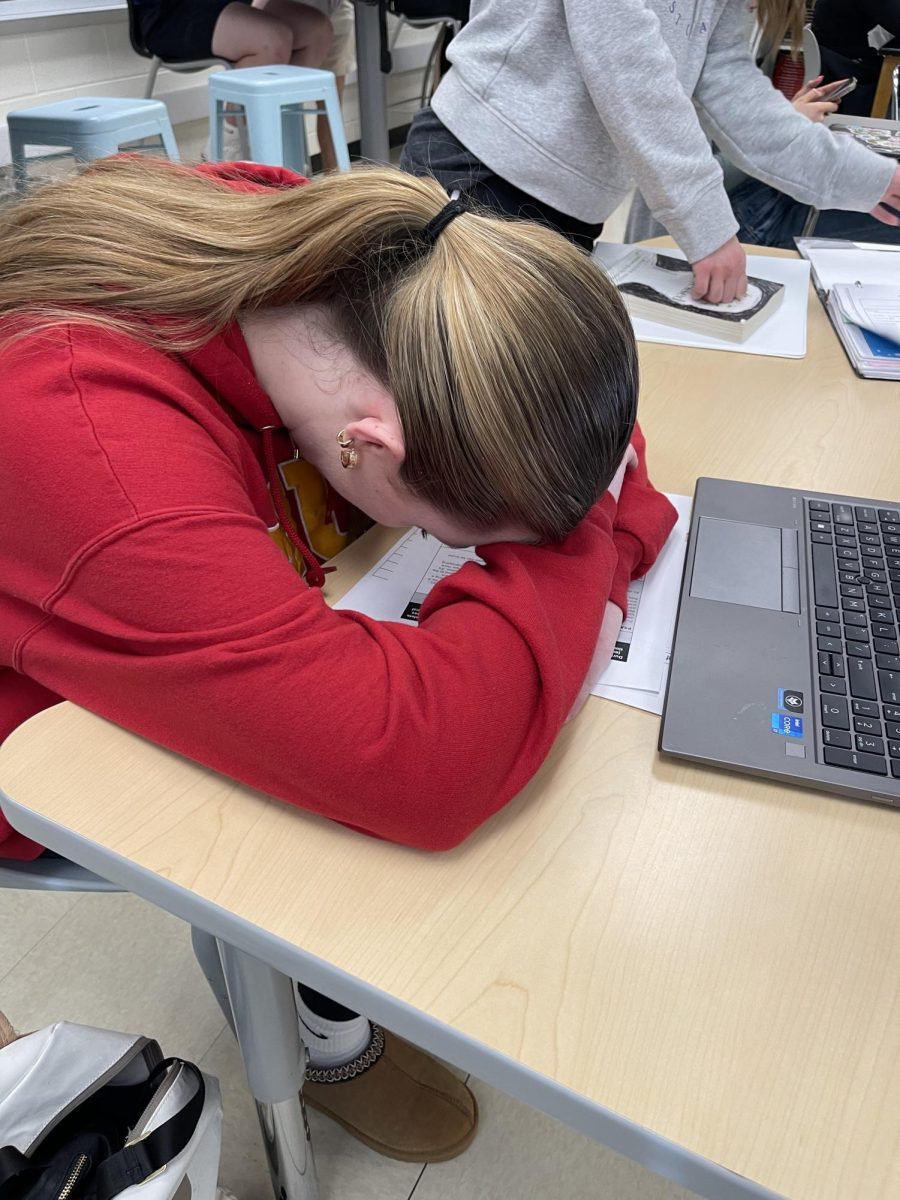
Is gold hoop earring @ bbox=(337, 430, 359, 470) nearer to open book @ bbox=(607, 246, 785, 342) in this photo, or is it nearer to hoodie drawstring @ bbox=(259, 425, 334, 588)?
hoodie drawstring @ bbox=(259, 425, 334, 588)

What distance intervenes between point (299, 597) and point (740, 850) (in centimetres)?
28

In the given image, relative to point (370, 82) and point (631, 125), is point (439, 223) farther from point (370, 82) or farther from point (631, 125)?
point (370, 82)

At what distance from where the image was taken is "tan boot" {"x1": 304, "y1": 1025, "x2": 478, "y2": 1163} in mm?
959

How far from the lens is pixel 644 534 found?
0.71 metres

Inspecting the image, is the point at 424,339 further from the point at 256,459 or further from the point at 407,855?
the point at 407,855

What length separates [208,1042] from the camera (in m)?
1.07

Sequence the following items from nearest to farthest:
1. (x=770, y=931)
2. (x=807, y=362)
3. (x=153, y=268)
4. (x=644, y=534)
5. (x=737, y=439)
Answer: (x=770, y=931), (x=153, y=268), (x=644, y=534), (x=737, y=439), (x=807, y=362)

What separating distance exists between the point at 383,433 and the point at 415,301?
0.08m

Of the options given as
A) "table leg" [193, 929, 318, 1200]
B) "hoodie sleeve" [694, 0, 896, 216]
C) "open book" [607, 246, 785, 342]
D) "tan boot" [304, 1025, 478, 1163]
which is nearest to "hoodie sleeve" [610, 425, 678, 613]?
"table leg" [193, 929, 318, 1200]

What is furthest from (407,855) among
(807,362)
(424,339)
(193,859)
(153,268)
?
(807,362)

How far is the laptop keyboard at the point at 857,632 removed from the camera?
548 millimetres

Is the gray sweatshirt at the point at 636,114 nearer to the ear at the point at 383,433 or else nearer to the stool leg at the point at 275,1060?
the ear at the point at 383,433

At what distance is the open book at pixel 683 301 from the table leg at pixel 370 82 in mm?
1895

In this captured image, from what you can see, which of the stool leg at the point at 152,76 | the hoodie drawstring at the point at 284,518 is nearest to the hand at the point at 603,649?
the hoodie drawstring at the point at 284,518
